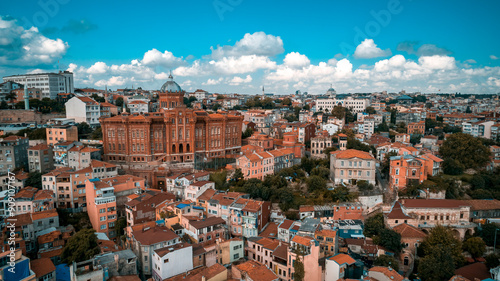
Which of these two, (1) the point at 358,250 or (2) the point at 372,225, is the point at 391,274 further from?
(2) the point at 372,225

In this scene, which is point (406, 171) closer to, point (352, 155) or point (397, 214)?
point (352, 155)

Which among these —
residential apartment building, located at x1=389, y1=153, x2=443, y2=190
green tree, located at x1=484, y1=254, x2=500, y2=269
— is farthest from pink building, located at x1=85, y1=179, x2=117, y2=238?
green tree, located at x1=484, y1=254, x2=500, y2=269

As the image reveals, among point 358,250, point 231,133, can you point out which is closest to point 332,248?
point 358,250

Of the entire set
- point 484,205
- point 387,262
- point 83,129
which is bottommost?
point 387,262

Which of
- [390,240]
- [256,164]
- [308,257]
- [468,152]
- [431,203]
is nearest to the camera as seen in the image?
[308,257]

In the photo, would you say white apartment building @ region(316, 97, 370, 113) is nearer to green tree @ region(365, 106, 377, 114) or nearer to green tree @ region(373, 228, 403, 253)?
green tree @ region(365, 106, 377, 114)

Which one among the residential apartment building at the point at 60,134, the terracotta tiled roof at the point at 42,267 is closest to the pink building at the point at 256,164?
the terracotta tiled roof at the point at 42,267

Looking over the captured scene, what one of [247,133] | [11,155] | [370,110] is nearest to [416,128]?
[370,110]
